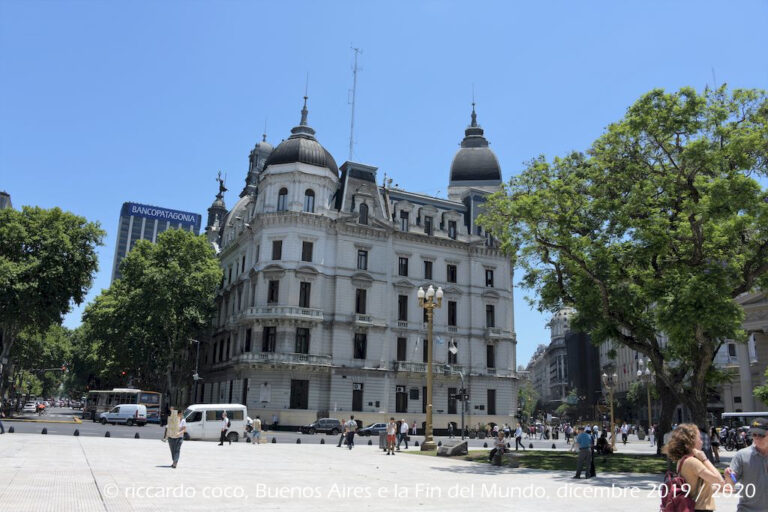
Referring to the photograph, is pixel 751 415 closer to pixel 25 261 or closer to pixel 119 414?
pixel 119 414

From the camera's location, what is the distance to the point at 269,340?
5072 centimetres

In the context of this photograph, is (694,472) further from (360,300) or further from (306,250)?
(360,300)

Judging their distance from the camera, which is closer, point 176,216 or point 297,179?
point 297,179

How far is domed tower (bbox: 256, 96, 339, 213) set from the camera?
52.7 m

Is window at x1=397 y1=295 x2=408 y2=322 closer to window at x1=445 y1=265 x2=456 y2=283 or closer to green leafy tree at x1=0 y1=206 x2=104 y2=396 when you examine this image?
window at x1=445 y1=265 x2=456 y2=283

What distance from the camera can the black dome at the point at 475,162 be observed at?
6525cm

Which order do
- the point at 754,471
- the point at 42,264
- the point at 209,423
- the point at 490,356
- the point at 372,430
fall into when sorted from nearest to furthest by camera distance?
1. the point at 754,471
2. the point at 209,423
3. the point at 42,264
4. the point at 372,430
5. the point at 490,356

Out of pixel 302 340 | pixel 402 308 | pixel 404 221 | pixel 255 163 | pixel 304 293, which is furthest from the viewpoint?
pixel 255 163

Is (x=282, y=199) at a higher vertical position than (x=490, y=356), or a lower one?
higher

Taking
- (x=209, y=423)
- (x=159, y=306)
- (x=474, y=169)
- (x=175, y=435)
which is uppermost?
(x=474, y=169)

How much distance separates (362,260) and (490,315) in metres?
14.4

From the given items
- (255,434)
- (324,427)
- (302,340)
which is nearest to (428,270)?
(302,340)

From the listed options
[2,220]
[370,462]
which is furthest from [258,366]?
[370,462]

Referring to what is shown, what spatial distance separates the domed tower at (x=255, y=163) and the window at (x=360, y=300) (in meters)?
27.9
